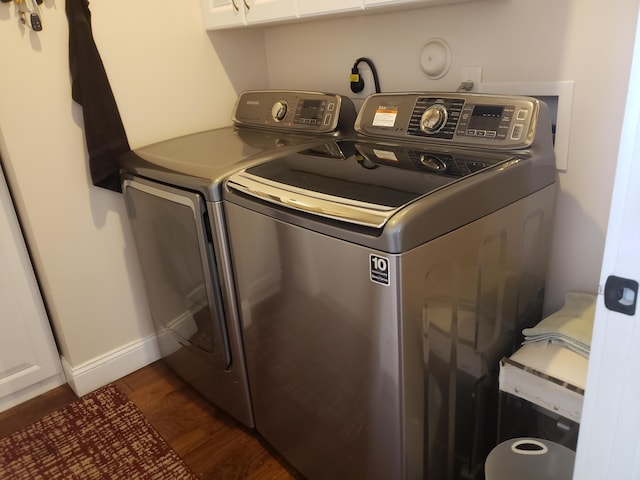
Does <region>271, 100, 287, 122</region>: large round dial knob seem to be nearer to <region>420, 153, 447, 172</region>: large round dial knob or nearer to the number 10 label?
<region>420, 153, 447, 172</region>: large round dial knob

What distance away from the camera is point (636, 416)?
0.74m

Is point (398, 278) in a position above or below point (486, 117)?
below

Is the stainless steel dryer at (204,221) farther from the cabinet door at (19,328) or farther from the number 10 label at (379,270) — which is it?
the number 10 label at (379,270)

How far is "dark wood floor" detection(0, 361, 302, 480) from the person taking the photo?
5.38 ft

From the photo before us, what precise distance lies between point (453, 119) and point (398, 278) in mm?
616

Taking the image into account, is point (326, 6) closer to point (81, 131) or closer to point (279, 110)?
point (279, 110)

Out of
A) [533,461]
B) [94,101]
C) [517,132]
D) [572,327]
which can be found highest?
[94,101]

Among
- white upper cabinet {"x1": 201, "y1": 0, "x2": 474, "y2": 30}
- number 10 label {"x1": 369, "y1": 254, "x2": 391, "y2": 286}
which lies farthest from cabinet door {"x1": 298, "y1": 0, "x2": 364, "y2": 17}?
number 10 label {"x1": 369, "y1": 254, "x2": 391, "y2": 286}

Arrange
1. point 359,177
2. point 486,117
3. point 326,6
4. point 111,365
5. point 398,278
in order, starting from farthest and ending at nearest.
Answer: point 111,365 → point 326,6 → point 486,117 → point 359,177 → point 398,278

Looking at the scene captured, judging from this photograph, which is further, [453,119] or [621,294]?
[453,119]

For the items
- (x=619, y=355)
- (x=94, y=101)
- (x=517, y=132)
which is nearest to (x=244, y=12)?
(x=94, y=101)

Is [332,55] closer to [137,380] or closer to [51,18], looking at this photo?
[51,18]

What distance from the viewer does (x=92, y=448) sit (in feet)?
5.80

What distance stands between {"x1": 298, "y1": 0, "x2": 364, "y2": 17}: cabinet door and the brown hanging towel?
74 centimetres
